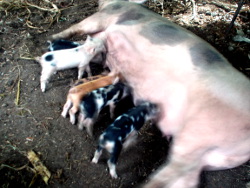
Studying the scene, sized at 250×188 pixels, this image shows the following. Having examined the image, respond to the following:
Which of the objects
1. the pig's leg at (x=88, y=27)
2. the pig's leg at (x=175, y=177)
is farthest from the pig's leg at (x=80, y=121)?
the pig's leg at (x=88, y=27)

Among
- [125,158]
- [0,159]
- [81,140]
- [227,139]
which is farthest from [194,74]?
[0,159]

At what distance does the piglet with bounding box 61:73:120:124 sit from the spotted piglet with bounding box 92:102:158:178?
34cm

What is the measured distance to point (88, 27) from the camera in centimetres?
279

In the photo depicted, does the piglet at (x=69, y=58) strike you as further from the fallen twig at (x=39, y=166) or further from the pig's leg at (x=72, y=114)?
the fallen twig at (x=39, y=166)

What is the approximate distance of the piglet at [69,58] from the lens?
7.36ft

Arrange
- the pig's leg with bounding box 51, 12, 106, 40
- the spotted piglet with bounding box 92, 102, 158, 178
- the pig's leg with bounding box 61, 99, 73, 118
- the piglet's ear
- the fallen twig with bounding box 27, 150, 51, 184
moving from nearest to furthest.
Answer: the spotted piglet with bounding box 92, 102, 158, 178
the fallen twig with bounding box 27, 150, 51, 184
the pig's leg with bounding box 61, 99, 73, 118
the piglet's ear
the pig's leg with bounding box 51, 12, 106, 40

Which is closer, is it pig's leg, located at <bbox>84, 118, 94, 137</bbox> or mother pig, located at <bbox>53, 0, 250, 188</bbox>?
mother pig, located at <bbox>53, 0, 250, 188</bbox>

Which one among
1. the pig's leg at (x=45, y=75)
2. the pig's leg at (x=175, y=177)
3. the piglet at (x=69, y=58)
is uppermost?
the piglet at (x=69, y=58)

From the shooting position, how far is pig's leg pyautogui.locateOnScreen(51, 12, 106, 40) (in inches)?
107

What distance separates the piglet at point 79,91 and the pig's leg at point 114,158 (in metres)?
0.45

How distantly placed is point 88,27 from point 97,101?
46.2 inches

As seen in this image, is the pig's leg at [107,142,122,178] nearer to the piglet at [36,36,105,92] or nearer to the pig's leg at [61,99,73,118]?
the pig's leg at [61,99,73,118]

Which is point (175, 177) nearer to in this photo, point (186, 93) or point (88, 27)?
point (186, 93)

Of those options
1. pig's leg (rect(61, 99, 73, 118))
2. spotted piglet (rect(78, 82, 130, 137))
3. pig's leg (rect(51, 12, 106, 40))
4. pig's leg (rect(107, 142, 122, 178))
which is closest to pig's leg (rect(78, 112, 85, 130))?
spotted piglet (rect(78, 82, 130, 137))
